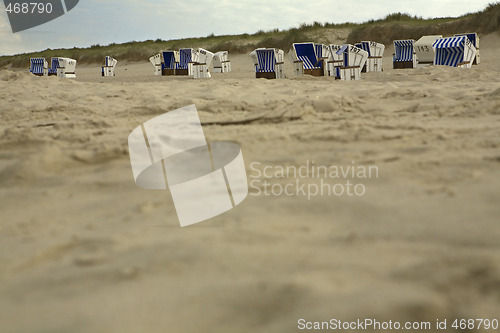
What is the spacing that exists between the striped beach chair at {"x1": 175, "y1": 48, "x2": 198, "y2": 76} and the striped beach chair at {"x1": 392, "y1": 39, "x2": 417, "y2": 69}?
6803 millimetres

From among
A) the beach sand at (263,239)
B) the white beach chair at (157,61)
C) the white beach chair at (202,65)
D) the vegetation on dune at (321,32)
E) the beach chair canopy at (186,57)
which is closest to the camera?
the beach sand at (263,239)

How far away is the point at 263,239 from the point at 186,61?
15800 millimetres

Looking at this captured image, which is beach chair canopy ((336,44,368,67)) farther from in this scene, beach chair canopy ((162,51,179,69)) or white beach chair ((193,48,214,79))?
beach chair canopy ((162,51,179,69))

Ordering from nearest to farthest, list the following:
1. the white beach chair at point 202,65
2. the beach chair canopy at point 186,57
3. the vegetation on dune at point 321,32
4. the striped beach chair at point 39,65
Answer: the white beach chair at point 202,65, the beach chair canopy at point 186,57, the vegetation on dune at point 321,32, the striped beach chair at point 39,65

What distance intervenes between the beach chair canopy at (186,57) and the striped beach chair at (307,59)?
Result: 546 cm

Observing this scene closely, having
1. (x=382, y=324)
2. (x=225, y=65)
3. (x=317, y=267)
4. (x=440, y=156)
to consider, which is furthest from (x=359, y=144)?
(x=225, y=65)

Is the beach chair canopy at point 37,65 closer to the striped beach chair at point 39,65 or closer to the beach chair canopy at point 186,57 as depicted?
the striped beach chair at point 39,65

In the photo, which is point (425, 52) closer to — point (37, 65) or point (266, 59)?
point (266, 59)

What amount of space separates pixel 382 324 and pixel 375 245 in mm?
369

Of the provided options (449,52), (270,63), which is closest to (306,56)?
(270,63)

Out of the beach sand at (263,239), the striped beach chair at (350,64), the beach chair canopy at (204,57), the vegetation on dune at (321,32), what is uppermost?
the vegetation on dune at (321,32)

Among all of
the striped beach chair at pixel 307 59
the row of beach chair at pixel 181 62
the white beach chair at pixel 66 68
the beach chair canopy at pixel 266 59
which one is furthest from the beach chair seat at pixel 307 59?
the white beach chair at pixel 66 68

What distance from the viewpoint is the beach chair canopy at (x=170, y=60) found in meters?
17.5
